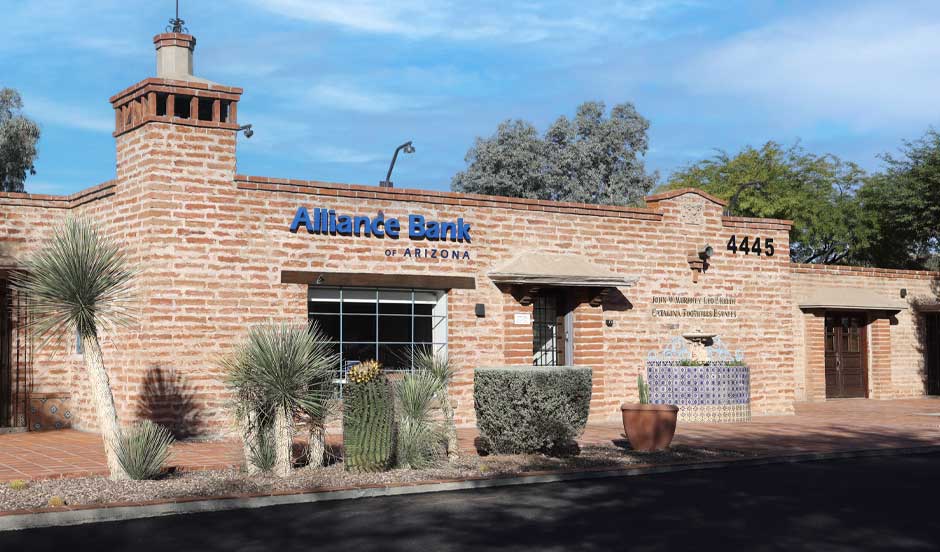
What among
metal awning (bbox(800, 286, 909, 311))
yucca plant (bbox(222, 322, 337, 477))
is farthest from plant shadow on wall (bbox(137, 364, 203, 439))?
metal awning (bbox(800, 286, 909, 311))

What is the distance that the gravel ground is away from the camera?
32.7ft

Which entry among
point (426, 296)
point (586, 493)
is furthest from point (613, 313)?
point (586, 493)

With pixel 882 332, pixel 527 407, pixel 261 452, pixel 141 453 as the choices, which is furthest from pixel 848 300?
pixel 141 453

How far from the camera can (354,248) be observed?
1684 cm

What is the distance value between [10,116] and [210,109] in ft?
108

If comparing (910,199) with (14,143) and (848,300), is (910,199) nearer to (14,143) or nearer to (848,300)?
(848,300)

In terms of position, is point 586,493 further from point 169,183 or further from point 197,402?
point 169,183

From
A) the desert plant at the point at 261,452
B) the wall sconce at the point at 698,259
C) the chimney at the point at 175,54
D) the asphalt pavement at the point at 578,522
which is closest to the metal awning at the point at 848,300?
the wall sconce at the point at 698,259

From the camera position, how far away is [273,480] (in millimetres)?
11125

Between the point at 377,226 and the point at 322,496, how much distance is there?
7043 millimetres

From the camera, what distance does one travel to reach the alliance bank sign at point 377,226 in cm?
1647

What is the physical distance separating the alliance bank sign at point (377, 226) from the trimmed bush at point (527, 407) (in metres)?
4.29

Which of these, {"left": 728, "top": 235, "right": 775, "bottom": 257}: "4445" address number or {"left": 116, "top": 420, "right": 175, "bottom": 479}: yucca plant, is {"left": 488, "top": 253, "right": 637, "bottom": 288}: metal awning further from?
{"left": 116, "top": 420, "right": 175, "bottom": 479}: yucca plant

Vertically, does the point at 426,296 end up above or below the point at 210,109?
below
